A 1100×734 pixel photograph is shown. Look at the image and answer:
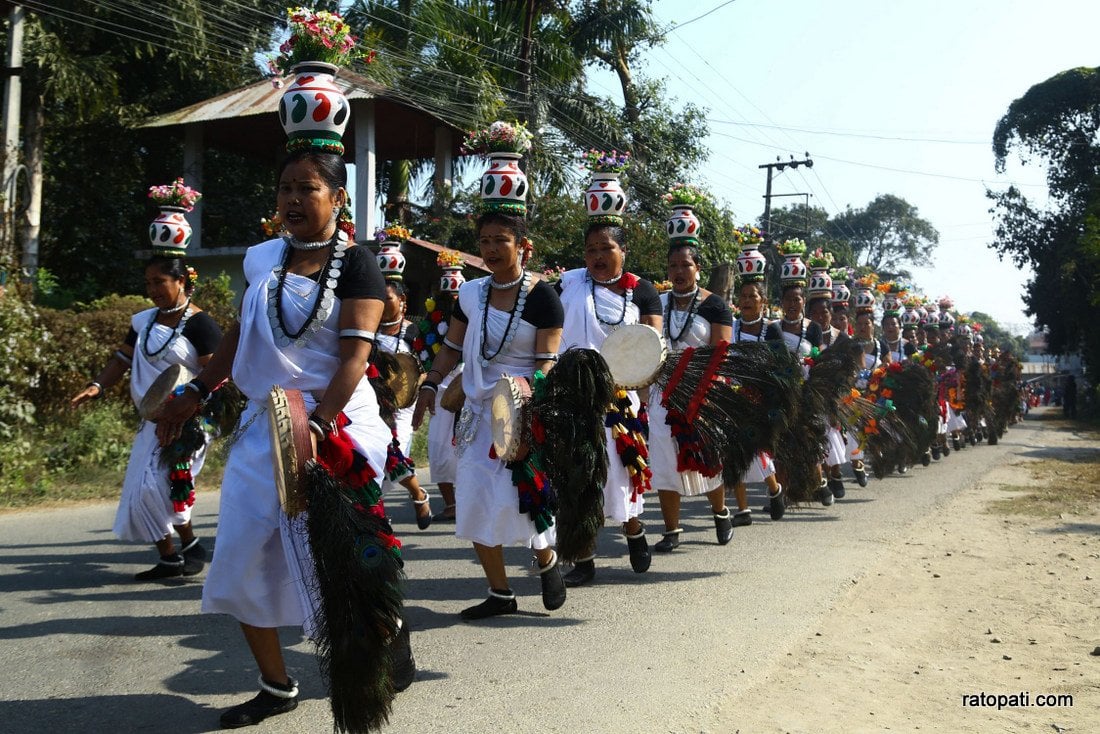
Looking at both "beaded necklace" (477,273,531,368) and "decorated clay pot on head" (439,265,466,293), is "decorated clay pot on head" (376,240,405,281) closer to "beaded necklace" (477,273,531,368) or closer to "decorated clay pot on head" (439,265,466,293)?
"decorated clay pot on head" (439,265,466,293)

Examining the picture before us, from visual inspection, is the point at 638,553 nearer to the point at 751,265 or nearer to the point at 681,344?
the point at 681,344

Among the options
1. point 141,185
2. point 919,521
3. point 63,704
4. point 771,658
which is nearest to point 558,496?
point 771,658

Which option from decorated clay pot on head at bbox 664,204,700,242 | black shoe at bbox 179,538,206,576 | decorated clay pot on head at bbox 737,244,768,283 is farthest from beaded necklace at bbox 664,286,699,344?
black shoe at bbox 179,538,206,576

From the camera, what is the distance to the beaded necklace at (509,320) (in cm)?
561

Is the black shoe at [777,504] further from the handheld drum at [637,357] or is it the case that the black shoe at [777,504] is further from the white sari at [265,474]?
the white sari at [265,474]

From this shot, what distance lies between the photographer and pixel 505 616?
5.86 metres

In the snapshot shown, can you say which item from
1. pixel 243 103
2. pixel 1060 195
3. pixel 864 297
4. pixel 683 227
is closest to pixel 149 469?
pixel 683 227

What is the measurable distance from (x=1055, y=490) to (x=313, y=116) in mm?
11374

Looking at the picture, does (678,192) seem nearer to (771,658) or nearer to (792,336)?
(792,336)

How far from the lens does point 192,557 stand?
6.91 m

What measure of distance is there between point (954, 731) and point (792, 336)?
269 inches

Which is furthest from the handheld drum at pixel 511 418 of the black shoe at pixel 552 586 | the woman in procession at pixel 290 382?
the woman in procession at pixel 290 382

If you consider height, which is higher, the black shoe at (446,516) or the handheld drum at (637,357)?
the handheld drum at (637,357)

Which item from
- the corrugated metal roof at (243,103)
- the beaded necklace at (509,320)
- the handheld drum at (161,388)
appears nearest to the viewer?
the beaded necklace at (509,320)
